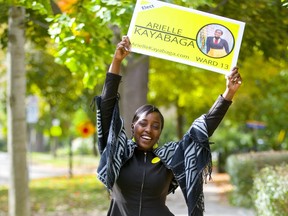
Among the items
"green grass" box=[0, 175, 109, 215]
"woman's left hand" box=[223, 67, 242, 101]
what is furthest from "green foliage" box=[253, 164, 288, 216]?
"green grass" box=[0, 175, 109, 215]

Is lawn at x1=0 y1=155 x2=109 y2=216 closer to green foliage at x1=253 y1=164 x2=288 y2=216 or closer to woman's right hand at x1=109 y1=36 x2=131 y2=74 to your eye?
green foliage at x1=253 y1=164 x2=288 y2=216

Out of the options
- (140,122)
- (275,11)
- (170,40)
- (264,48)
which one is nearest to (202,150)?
(140,122)

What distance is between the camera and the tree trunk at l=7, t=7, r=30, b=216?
9300mm

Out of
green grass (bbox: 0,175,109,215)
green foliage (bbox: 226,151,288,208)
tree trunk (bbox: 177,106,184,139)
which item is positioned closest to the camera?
green foliage (bbox: 226,151,288,208)

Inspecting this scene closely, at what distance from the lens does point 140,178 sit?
3998 millimetres

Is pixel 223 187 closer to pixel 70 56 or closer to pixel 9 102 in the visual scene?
pixel 9 102

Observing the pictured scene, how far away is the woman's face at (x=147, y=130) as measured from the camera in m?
4.12

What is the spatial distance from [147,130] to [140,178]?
0.33 metres

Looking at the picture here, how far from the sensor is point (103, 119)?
407 centimetres

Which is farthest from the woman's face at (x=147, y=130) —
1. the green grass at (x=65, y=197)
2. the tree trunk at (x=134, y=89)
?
the green grass at (x=65, y=197)

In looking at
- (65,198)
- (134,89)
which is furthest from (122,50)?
(65,198)

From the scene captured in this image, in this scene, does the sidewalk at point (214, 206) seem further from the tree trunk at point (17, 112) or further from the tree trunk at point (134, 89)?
the tree trunk at point (17, 112)

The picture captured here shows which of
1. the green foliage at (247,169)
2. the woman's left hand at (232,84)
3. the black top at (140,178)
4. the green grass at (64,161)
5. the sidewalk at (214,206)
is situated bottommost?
the green grass at (64,161)

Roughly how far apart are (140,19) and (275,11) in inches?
194
